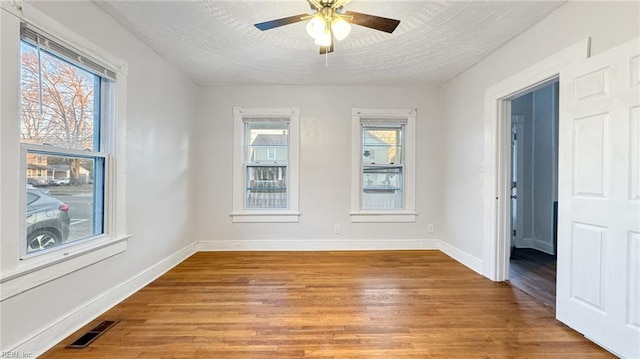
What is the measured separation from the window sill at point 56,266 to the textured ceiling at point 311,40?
1932 mm

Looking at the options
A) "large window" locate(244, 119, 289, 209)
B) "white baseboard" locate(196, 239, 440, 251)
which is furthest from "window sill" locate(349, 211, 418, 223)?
"large window" locate(244, 119, 289, 209)

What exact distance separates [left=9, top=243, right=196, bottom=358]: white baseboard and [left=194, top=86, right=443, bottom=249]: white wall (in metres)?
1.32

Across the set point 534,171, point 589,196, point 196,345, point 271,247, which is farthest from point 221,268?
point 534,171

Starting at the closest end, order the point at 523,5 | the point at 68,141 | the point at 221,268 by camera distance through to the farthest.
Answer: the point at 68,141, the point at 523,5, the point at 221,268

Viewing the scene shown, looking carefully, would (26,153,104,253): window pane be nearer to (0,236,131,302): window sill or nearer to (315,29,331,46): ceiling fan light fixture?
(0,236,131,302): window sill

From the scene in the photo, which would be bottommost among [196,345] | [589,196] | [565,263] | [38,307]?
[196,345]

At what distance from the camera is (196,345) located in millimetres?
1929

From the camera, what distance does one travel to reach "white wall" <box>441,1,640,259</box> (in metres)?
1.92

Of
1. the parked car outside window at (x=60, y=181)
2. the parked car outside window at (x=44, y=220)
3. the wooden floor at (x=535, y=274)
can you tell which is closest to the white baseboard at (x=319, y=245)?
the wooden floor at (x=535, y=274)

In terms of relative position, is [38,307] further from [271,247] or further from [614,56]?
[614,56]

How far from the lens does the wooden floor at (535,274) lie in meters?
2.77

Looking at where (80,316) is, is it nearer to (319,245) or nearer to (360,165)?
(319,245)

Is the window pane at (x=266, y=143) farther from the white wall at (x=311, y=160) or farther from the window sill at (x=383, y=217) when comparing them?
the window sill at (x=383, y=217)

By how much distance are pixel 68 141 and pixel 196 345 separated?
1741 millimetres
